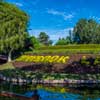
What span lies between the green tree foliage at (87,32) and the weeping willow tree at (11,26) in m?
51.7

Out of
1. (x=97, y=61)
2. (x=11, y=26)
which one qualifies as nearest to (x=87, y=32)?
(x=11, y=26)

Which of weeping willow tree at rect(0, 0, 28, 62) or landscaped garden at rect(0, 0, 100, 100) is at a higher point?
weeping willow tree at rect(0, 0, 28, 62)

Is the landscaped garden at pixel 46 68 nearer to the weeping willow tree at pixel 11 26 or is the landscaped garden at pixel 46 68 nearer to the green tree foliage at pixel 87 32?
the weeping willow tree at pixel 11 26

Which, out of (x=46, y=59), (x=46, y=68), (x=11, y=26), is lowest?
(x=46, y=68)

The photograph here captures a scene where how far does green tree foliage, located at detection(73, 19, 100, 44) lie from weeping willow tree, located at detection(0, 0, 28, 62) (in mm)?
51745

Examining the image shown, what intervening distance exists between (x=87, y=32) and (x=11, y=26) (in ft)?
205

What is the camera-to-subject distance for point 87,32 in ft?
399

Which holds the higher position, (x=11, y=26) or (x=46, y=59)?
(x=11, y=26)

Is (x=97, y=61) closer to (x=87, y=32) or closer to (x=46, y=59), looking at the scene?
(x=46, y=59)

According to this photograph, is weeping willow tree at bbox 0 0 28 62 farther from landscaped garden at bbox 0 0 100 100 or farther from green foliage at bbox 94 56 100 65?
green foliage at bbox 94 56 100 65

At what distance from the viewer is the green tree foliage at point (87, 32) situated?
120 metres

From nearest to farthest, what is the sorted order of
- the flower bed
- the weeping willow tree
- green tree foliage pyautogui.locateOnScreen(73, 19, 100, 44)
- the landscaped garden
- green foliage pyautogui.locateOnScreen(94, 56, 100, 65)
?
the landscaped garden
green foliage pyautogui.locateOnScreen(94, 56, 100, 65)
the flower bed
the weeping willow tree
green tree foliage pyautogui.locateOnScreen(73, 19, 100, 44)

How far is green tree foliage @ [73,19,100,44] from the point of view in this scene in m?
120

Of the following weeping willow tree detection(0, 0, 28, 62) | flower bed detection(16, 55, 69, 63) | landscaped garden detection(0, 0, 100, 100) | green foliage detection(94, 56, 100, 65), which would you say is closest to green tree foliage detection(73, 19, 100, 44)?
landscaped garden detection(0, 0, 100, 100)
